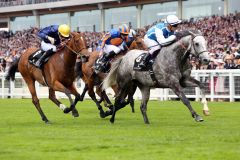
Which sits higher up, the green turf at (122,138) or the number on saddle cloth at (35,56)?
the number on saddle cloth at (35,56)

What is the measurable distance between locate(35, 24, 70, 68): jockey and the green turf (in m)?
1.34

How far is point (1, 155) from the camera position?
7.50 m

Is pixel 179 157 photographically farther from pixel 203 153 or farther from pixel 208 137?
pixel 208 137

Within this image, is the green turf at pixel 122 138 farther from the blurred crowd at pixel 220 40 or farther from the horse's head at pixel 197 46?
the blurred crowd at pixel 220 40

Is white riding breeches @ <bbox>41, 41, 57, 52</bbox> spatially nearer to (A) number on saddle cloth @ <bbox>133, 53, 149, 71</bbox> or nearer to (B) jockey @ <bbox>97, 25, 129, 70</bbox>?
(B) jockey @ <bbox>97, 25, 129, 70</bbox>

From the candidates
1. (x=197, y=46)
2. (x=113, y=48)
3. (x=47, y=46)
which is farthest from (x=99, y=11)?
(x=197, y=46)

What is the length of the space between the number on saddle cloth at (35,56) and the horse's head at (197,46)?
3296 mm

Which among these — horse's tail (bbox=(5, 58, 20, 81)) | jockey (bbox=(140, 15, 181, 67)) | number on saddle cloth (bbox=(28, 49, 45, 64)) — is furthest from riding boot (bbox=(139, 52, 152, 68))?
horse's tail (bbox=(5, 58, 20, 81))

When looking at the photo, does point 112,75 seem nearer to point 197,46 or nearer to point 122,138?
point 197,46

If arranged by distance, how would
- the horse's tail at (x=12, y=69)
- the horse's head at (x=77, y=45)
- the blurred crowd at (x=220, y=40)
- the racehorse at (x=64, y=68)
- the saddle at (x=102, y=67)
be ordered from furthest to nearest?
the blurred crowd at (x=220, y=40), the horse's tail at (x=12, y=69), the saddle at (x=102, y=67), the horse's head at (x=77, y=45), the racehorse at (x=64, y=68)

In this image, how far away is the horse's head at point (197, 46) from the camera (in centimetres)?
1100

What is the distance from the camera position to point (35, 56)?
43.1 ft

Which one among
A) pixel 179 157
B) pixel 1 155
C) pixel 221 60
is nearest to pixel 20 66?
pixel 1 155

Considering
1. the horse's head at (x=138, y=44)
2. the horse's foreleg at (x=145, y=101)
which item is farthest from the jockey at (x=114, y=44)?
the horse's foreleg at (x=145, y=101)
